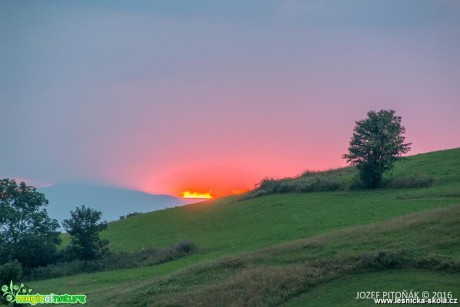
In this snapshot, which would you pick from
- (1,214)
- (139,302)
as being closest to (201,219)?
(1,214)

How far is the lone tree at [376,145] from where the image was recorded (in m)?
56.9

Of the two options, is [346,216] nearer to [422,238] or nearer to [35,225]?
[422,238]

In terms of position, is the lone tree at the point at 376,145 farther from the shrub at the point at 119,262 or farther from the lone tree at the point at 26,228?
the lone tree at the point at 26,228

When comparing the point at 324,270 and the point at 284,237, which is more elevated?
the point at 284,237

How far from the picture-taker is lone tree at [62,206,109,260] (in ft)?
171

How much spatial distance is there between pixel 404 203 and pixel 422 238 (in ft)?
64.4

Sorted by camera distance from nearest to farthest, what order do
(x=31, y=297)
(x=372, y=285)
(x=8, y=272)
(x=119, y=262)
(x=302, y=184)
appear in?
(x=372, y=285)
(x=31, y=297)
(x=8, y=272)
(x=119, y=262)
(x=302, y=184)

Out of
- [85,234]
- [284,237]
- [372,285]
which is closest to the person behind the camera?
[372,285]

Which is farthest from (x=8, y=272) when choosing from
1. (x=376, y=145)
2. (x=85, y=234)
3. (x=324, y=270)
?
(x=376, y=145)

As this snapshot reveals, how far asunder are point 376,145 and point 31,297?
38.8 metres

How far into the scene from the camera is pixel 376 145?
5628cm

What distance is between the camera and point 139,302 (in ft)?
86.4

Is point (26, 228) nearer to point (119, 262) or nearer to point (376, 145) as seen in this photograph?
point (119, 262)

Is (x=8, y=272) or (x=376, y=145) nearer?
(x=8, y=272)
